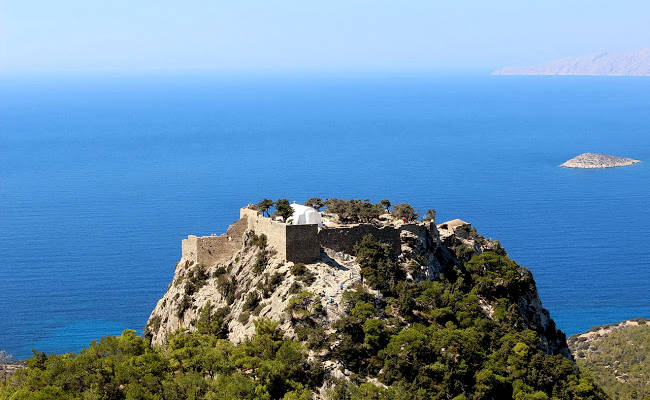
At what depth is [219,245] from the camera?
54312 millimetres

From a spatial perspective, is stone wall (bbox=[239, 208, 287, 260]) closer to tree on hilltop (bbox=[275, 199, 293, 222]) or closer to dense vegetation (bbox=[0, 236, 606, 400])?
tree on hilltop (bbox=[275, 199, 293, 222])

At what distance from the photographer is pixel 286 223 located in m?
49.6

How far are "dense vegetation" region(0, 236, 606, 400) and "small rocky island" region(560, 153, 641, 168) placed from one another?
149 meters

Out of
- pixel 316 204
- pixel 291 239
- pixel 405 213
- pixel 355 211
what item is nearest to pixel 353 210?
pixel 355 211

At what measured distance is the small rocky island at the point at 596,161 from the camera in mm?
190250

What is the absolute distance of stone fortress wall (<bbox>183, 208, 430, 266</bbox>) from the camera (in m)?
48.4

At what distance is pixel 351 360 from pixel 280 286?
22.8 feet

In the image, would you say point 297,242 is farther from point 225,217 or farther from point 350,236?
point 225,217

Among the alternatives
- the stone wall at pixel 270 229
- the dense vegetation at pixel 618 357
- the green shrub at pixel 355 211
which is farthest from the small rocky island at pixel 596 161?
the stone wall at pixel 270 229

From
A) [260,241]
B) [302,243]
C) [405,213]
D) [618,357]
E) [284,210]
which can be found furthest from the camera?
[618,357]

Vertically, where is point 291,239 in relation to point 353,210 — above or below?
below

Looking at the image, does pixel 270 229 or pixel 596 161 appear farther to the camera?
pixel 596 161

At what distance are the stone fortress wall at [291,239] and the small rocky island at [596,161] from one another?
145203mm

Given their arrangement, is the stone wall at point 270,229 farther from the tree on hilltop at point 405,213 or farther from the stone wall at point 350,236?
the tree on hilltop at point 405,213
